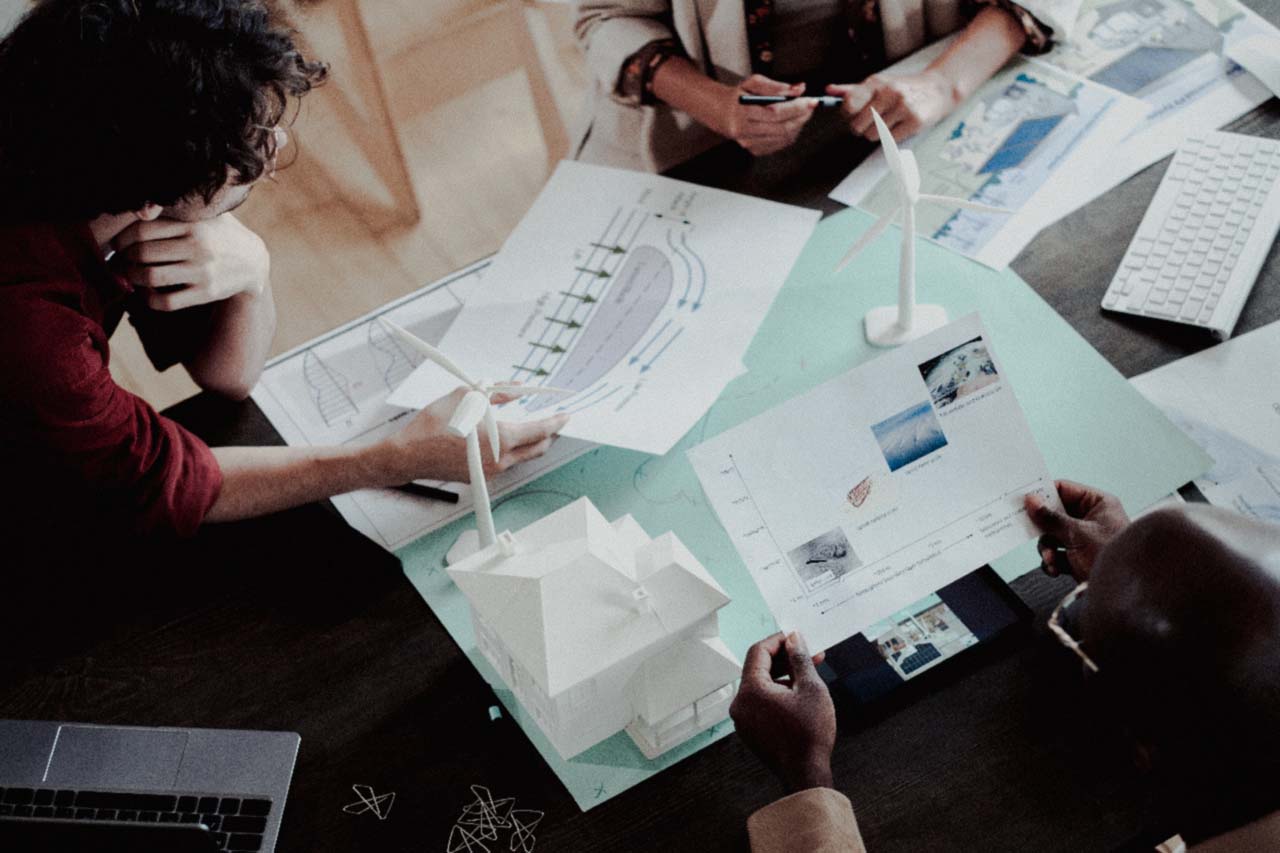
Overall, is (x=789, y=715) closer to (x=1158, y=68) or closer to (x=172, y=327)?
(x=172, y=327)

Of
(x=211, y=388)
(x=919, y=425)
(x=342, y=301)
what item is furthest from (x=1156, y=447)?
(x=342, y=301)

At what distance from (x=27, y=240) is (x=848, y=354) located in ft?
2.90

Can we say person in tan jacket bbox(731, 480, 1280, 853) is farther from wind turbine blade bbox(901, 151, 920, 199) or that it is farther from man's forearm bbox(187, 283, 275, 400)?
man's forearm bbox(187, 283, 275, 400)

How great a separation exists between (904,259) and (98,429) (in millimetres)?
863

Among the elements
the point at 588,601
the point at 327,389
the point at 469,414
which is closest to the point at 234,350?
the point at 327,389

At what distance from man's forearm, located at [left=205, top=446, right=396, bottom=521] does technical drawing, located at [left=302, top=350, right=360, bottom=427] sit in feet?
0.38

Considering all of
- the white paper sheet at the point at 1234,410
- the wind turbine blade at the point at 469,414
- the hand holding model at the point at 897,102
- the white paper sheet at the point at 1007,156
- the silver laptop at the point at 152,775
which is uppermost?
the wind turbine blade at the point at 469,414

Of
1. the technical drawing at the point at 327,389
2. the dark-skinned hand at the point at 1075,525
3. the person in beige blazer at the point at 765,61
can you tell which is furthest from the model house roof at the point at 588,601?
the person in beige blazer at the point at 765,61

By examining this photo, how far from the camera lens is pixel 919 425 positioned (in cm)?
114

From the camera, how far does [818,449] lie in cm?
112

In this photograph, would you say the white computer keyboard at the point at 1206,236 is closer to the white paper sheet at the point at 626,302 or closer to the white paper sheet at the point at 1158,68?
the white paper sheet at the point at 1158,68

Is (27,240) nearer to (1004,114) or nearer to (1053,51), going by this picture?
(1004,114)

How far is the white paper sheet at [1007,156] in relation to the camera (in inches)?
58.0

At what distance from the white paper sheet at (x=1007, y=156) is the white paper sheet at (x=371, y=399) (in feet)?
1.73
